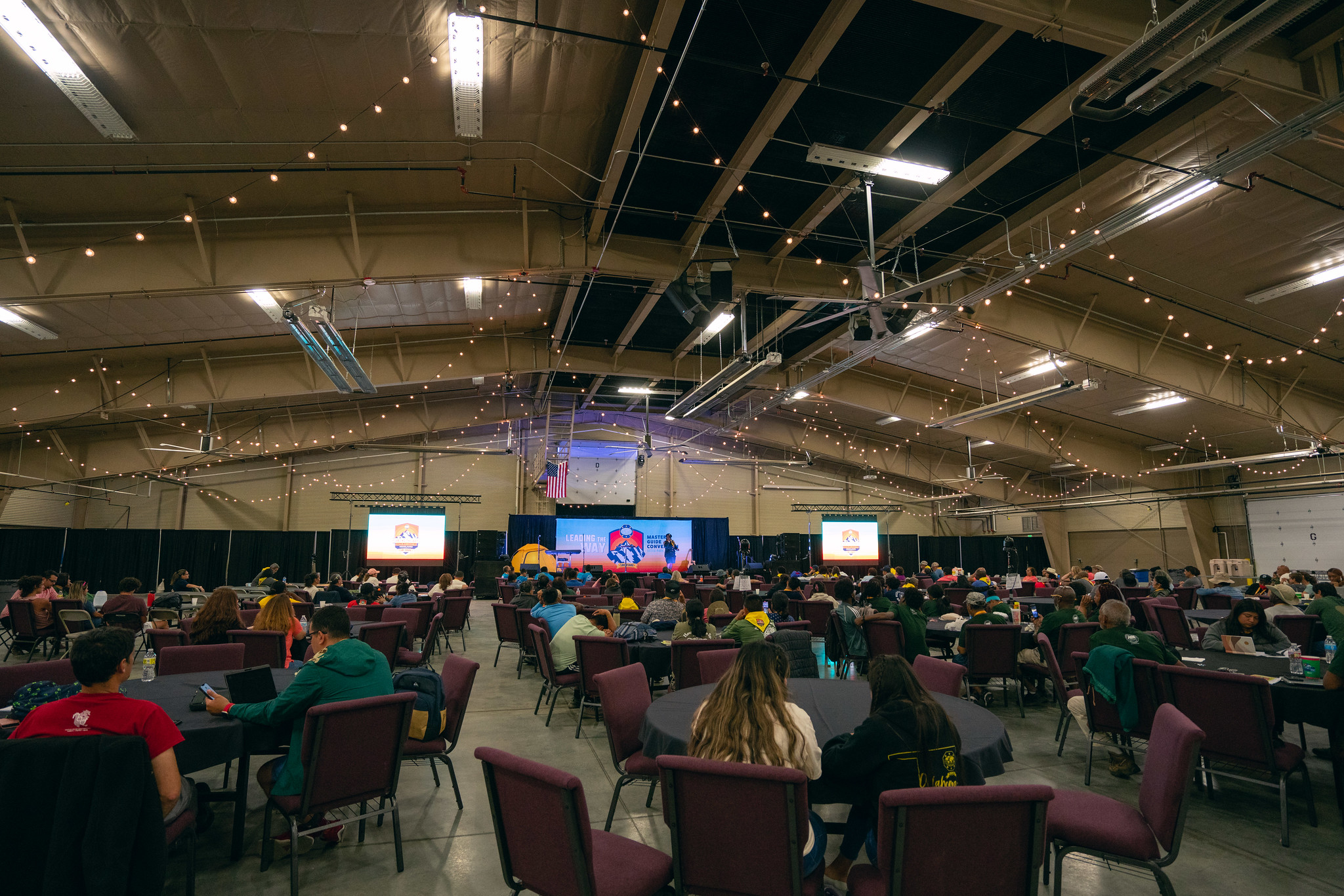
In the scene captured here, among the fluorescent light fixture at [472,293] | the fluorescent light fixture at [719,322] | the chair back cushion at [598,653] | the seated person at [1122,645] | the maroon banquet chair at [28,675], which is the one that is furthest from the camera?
the fluorescent light fixture at [472,293]

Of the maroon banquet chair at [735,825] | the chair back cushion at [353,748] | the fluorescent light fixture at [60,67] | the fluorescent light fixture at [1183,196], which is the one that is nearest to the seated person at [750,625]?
the chair back cushion at [353,748]

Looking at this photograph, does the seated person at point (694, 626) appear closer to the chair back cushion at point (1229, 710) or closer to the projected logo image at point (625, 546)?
the chair back cushion at point (1229, 710)

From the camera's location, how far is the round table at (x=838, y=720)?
2.44 m

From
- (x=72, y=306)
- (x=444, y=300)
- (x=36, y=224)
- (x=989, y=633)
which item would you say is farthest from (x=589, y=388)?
(x=989, y=633)

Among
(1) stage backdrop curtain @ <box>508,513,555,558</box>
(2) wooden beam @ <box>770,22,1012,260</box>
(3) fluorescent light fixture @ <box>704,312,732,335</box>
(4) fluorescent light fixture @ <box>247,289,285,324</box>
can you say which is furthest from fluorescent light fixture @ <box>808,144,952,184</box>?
(1) stage backdrop curtain @ <box>508,513,555,558</box>

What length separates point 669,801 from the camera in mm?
1913

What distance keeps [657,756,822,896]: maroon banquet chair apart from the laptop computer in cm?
214

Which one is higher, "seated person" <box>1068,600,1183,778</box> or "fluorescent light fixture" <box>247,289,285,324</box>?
"fluorescent light fixture" <box>247,289,285,324</box>

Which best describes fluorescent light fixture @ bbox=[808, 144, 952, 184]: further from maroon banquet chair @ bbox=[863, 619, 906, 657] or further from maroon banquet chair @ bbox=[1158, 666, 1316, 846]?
maroon banquet chair @ bbox=[1158, 666, 1316, 846]

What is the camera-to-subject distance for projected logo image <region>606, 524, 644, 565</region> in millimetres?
19766

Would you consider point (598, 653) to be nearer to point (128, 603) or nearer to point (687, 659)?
point (687, 659)

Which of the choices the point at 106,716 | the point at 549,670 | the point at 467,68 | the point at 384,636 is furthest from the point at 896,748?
the point at 467,68

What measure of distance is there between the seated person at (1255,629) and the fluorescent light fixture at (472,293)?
8.64 metres

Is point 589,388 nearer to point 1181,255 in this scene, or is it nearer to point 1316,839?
point 1181,255
